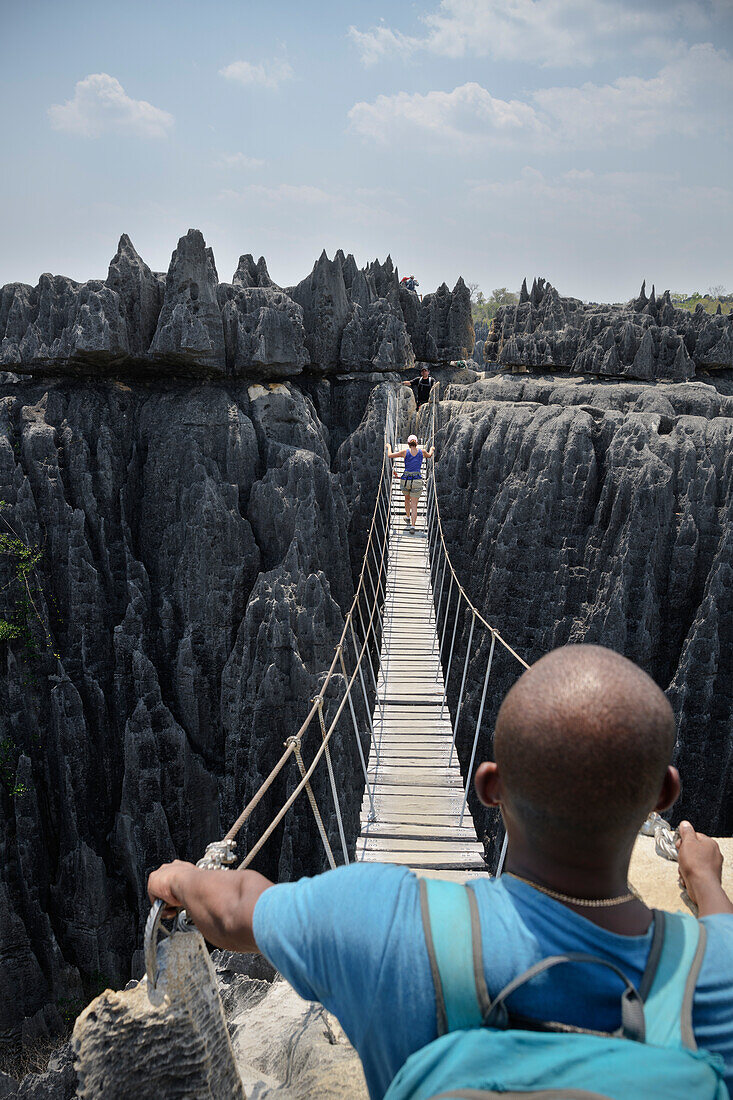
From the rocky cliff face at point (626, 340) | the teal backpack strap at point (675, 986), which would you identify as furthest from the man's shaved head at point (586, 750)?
the rocky cliff face at point (626, 340)

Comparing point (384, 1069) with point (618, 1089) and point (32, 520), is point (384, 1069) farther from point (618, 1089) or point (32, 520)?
point (32, 520)

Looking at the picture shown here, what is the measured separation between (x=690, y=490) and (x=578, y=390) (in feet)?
11.2

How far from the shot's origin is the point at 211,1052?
143 centimetres

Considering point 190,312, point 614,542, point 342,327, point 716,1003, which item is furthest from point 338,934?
point 342,327

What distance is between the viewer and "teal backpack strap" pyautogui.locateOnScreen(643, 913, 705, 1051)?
0.61 m

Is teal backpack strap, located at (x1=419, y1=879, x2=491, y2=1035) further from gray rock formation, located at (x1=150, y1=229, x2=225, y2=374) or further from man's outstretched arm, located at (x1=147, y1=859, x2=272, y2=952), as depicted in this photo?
gray rock formation, located at (x1=150, y1=229, x2=225, y2=374)

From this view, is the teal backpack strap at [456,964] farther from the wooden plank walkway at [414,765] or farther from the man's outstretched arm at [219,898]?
the wooden plank walkway at [414,765]

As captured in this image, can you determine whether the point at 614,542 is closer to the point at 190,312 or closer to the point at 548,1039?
the point at 190,312

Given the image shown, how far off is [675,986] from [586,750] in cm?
23

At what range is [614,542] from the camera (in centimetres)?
952

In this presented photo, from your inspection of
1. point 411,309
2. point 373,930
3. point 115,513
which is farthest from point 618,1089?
point 411,309

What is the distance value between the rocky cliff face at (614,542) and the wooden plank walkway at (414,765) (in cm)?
423

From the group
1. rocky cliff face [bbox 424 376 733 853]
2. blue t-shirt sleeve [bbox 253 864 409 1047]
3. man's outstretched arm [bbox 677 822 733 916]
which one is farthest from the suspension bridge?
rocky cliff face [bbox 424 376 733 853]

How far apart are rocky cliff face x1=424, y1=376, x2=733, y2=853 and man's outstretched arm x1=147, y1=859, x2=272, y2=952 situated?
8466 mm
